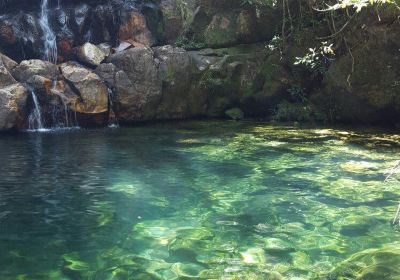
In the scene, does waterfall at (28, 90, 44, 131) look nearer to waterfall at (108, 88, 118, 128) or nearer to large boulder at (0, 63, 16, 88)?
large boulder at (0, 63, 16, 88)

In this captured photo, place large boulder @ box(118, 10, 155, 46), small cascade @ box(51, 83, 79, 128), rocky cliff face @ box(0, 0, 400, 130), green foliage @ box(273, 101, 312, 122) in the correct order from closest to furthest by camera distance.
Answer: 1. rocky cliff face @ box(0, 0, 400, 130)
2. small cascade @ box(51, 83, 79, 128)
3. green foliage @ box(273, 101, 312, 122)
4. large boulder @ box(118, 10, 155, 46)

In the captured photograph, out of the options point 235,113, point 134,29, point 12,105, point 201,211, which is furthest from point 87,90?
point 201,211

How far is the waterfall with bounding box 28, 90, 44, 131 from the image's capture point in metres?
13.4

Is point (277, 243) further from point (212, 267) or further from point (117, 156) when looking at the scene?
point (117, 156)

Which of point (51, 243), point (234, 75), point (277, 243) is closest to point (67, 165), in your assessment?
point (51, 243)

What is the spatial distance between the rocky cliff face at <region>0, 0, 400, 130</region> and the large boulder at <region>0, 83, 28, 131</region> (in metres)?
0.03

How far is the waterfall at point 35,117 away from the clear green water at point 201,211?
120 inches

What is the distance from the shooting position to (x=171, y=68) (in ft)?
48.8

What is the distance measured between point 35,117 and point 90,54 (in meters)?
3.30

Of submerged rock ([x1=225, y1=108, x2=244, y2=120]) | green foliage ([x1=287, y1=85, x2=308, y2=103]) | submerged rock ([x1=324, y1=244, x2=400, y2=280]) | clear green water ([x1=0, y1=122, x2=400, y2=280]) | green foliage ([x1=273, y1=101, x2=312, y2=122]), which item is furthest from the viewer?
submerged rock ([x1=225, y1=108, x2=244, y2=120])

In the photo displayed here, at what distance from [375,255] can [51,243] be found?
3.29 metres

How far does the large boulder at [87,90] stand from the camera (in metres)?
13.6

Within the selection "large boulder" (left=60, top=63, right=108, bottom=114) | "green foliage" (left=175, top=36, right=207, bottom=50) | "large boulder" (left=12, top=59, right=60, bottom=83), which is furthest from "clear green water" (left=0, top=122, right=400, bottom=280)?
"green foliage" (left=175, top=36, right=207, bottom=50)

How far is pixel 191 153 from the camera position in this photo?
9.37 meters
